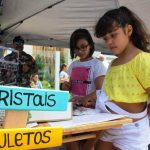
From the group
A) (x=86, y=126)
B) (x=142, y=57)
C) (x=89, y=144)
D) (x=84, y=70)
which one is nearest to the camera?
(x=86, y=126)

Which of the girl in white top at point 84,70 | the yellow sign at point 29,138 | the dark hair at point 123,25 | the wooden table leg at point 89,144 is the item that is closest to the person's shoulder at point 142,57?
the dark hair at point 123,25

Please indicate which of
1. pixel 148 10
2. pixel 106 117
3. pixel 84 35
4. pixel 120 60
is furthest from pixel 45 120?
pixel 148 10

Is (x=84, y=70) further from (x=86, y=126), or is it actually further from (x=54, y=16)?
(x=54, y=16)

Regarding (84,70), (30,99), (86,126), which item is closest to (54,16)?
(84,70)

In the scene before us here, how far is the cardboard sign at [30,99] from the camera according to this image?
87 cm

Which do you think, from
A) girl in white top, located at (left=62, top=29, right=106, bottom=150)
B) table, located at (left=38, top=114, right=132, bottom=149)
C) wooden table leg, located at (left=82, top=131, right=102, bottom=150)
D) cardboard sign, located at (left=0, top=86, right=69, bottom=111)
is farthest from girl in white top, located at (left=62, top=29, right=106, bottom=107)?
cardboard sign, located at (left=0, top=86, right=69, bottom=111)

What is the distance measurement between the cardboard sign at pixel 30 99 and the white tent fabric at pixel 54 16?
1.92 m

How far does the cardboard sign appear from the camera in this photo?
2.86 ft

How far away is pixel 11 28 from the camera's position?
12.6 feet

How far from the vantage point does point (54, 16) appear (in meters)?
3.52

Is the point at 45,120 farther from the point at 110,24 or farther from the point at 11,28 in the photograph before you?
the point at 11,28

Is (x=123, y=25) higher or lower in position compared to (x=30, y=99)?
higher

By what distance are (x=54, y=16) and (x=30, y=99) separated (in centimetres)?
272

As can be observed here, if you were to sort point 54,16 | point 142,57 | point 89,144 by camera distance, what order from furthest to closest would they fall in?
point 54,16
point 89,144
point 142,57
